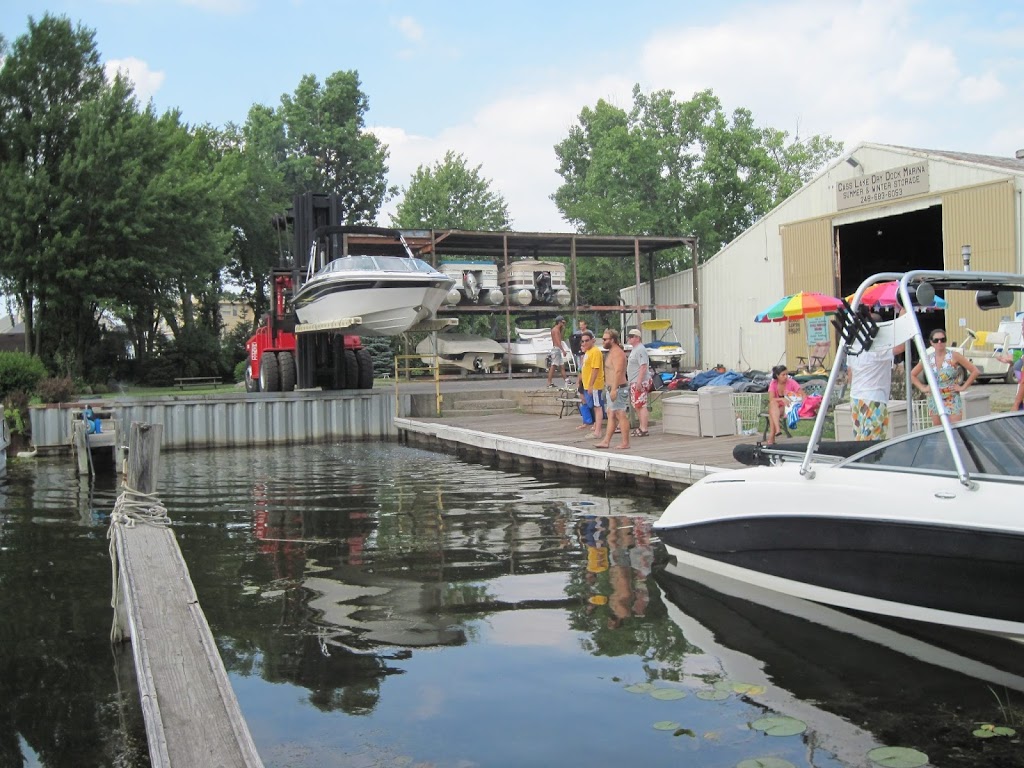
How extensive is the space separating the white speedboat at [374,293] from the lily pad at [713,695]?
13.9 m

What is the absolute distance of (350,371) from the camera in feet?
73.0

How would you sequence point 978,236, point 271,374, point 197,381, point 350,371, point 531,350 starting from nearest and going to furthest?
point 978,236
point 271,374
point 350,371
point 531,350
point 197,381

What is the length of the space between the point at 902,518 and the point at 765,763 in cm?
181

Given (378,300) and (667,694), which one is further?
(378,300)

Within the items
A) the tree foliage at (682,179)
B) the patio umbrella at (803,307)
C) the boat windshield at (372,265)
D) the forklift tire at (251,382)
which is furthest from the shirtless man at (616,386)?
the tree foliage at (682,179)

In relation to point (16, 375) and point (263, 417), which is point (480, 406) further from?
point (16, 375)

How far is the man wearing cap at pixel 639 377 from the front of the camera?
549 inches

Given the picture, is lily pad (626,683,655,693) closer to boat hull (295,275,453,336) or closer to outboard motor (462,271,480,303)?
boat hull (295,275,453,336)

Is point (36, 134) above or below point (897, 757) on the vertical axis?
above

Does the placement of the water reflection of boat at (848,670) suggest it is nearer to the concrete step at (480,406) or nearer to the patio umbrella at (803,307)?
the patio umbrella at (803,307)

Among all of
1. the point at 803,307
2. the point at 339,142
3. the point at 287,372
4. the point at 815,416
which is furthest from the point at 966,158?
the point at 339,142

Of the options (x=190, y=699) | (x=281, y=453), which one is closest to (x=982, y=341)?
(x=281, y=453)

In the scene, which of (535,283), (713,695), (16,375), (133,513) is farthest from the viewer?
(535,283)

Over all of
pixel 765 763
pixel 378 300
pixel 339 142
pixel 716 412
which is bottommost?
pixel 765 763
